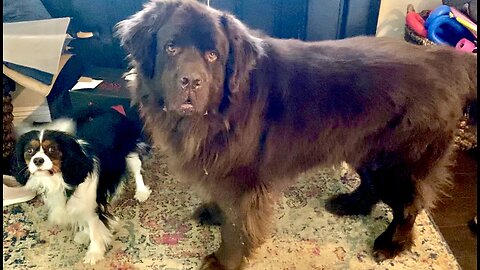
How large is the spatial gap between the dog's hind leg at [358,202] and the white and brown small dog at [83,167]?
795 millimetres

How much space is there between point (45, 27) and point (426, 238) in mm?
1829

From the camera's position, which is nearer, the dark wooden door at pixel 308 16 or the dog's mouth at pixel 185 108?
the dog's mouth at pixel 185 108

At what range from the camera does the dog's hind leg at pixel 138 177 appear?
2.08 m

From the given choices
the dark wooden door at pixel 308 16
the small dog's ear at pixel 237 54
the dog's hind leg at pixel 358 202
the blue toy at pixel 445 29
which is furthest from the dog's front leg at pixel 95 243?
the blue toy at pixel 445 29

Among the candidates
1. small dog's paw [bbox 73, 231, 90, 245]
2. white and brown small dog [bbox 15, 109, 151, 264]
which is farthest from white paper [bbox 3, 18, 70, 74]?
small dog's paw [bbox 73, 231, 90, 245]

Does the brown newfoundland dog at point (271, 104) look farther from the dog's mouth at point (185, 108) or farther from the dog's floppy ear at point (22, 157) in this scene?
the dog's floppy ear at point (22, 157)

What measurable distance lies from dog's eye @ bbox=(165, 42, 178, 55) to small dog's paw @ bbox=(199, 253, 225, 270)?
31.4 inches

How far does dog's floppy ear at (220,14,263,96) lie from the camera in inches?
53.2

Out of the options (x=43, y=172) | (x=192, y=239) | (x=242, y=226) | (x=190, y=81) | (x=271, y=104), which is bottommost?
(x=192, y=239)

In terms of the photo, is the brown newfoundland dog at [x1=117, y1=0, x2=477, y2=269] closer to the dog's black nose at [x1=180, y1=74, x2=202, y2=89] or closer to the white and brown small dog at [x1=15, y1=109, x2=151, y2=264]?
the dog's black nose at [x1=180, y1=74, x2=202, y2=89]

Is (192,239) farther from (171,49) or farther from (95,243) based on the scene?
(171,49)

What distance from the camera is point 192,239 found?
1.91 metres

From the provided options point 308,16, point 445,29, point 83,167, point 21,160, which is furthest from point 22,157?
point 445,29

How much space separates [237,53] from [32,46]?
1.15 meters
